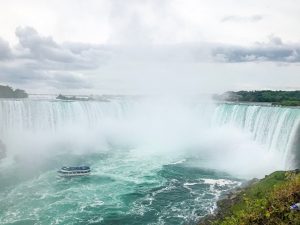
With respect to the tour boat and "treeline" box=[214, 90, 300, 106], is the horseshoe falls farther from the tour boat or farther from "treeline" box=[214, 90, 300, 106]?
"treeline" box=[214, 90, 300, 106]

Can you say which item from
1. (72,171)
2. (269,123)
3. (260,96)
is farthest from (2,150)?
(260,96)

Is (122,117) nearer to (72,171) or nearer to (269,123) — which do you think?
(269,123)

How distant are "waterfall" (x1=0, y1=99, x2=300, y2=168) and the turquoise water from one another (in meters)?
5.75

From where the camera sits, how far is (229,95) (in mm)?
55656

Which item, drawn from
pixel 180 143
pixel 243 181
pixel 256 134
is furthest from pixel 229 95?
pixel 243 181

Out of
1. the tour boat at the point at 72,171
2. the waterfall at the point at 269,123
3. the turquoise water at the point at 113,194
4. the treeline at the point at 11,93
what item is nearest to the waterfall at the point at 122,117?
the waterfall at the point at 269,123

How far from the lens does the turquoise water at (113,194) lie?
18.5 m

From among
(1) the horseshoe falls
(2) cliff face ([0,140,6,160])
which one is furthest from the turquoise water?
(2) cliff face ([0,140,6,160])

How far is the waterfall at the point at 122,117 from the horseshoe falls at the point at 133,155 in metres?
0.09

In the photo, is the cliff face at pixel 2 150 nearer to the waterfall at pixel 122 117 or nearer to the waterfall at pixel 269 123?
the waterfall at pixel 122 117

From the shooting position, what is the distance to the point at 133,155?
35000mm

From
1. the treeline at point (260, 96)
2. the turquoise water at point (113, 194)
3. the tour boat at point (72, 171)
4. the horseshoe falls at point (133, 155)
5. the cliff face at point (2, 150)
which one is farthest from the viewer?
the treeline at point (260, 96)

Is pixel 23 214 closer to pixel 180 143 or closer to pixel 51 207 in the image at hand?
pixel 51 207

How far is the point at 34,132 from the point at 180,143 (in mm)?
14149
